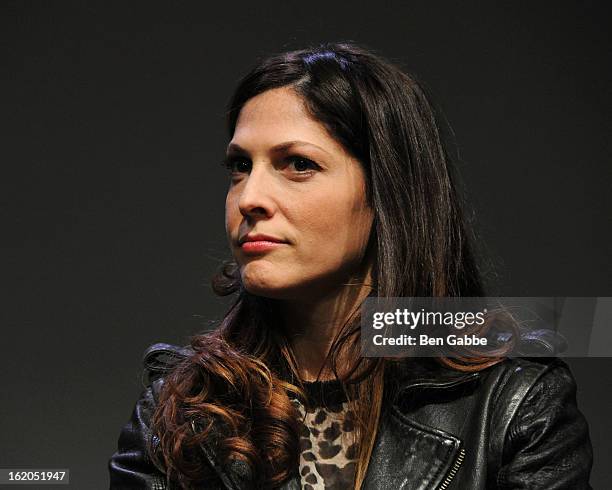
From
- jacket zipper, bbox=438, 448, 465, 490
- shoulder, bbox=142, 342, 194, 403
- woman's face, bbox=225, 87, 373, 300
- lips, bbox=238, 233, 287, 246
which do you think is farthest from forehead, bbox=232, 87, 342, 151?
jacket zipper, bbox=438, 448, 465, 490

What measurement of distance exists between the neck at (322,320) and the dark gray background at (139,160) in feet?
1.07

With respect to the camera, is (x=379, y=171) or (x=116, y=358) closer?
(x=379, y=171)

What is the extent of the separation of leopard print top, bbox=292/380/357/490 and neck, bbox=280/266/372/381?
0.03m

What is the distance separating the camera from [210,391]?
5.94 ft

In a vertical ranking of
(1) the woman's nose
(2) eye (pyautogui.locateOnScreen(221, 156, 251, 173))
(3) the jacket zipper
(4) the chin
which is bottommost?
(3) the jacket zipper

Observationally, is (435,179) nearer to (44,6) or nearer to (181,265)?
(181,265)

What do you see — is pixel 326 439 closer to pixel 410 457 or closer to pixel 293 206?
pixel 410 457

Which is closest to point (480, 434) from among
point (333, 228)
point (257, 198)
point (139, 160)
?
point (333, 228)

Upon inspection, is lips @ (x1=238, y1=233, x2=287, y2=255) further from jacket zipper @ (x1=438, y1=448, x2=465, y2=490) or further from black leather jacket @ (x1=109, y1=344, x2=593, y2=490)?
jacket zipper @ (x1=438, y1=448, x2=465, y2=490)

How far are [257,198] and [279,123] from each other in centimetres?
14

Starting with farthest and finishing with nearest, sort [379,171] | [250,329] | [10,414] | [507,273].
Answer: [10,414] < [507,273] < [250,329] < [379,171]

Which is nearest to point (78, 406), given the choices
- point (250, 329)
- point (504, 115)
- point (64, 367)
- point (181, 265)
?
point (64, 367)

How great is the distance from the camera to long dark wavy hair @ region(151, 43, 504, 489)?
68.6 inches

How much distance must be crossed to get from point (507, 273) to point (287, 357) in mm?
467
